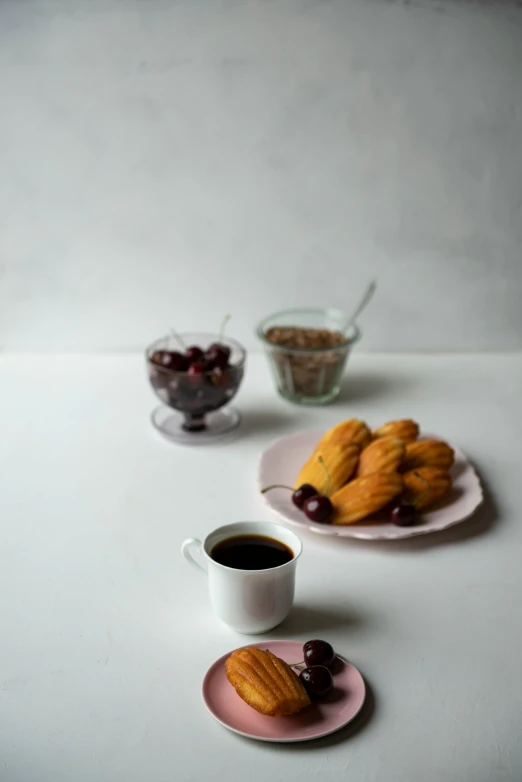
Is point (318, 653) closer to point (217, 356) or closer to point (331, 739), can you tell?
point (331, 739)

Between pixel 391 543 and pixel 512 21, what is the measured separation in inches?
39.6

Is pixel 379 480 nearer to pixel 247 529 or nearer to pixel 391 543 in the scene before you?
pixel 391 543

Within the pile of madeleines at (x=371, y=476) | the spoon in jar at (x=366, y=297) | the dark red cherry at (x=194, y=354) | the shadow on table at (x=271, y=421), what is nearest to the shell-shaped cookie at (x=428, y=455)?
the pile of madeleines at (x=371, y=476)

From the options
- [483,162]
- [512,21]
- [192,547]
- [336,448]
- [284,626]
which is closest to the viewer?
[284,626]

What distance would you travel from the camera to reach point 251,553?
939 millimetres

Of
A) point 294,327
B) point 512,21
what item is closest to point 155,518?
point 294,327

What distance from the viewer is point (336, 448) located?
119 centimetres

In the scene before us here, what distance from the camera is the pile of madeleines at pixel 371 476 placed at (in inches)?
43.4

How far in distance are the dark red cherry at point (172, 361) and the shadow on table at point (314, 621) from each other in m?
0.51

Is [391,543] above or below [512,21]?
below

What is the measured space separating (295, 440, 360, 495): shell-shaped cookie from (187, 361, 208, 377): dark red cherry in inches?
9.6

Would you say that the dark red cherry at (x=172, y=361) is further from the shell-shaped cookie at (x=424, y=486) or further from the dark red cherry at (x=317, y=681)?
the dark red cherry at (x=317, y=681)

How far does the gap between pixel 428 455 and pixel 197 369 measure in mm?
385

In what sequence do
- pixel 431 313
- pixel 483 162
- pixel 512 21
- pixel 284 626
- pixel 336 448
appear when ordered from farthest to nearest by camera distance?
1. pixel 431 313
2. pixel 483 162
3. pixel 512 21
4. pixel 336 448
5. pixel 284 626
